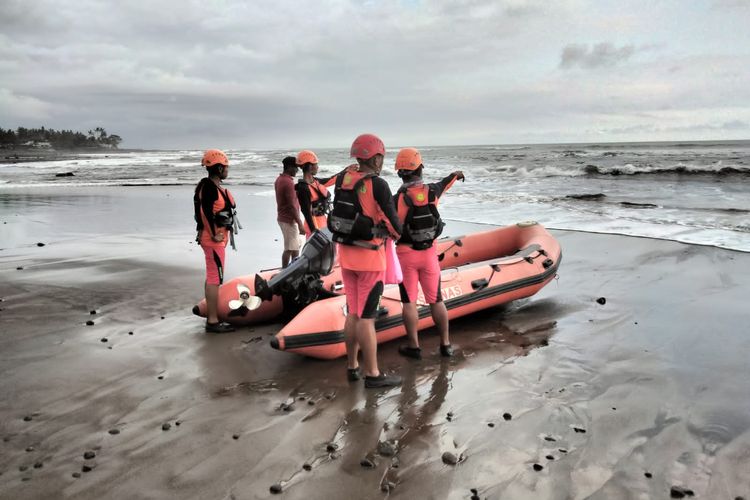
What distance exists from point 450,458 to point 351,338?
48.5 inches

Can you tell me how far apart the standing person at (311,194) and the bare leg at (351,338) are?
216 centimetres

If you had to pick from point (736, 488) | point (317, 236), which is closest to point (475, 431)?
point (736, 488)

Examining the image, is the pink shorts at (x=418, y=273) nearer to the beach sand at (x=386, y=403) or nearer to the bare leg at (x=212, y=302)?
the beach sand at (x=386, y=403)

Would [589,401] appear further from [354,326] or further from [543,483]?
[354,326]

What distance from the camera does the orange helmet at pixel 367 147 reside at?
341cm

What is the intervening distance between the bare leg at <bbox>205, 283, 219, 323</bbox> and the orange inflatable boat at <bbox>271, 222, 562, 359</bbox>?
0.94 metres

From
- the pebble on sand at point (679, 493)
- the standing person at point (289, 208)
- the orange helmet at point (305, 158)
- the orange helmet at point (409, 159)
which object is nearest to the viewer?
the pebble on sand at point (679, 493)

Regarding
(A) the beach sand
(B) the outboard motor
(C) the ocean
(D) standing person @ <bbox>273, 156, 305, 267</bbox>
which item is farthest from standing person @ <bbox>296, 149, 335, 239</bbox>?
(C) the ocean

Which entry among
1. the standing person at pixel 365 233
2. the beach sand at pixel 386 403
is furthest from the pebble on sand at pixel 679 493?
the standing person at pixel 365 233

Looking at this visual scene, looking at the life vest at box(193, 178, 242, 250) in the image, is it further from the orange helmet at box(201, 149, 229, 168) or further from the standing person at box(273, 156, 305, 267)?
the standing person at box(273, 156, 305, 267)

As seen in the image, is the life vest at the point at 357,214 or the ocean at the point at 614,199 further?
the ocean at the point at 614,199

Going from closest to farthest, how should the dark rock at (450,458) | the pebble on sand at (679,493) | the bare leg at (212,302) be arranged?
the pebble on sand at (679,493)
the dark rock at (450,458)
the bare leg at (212,302)

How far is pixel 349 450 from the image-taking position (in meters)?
2.76

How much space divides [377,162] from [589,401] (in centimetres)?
210
